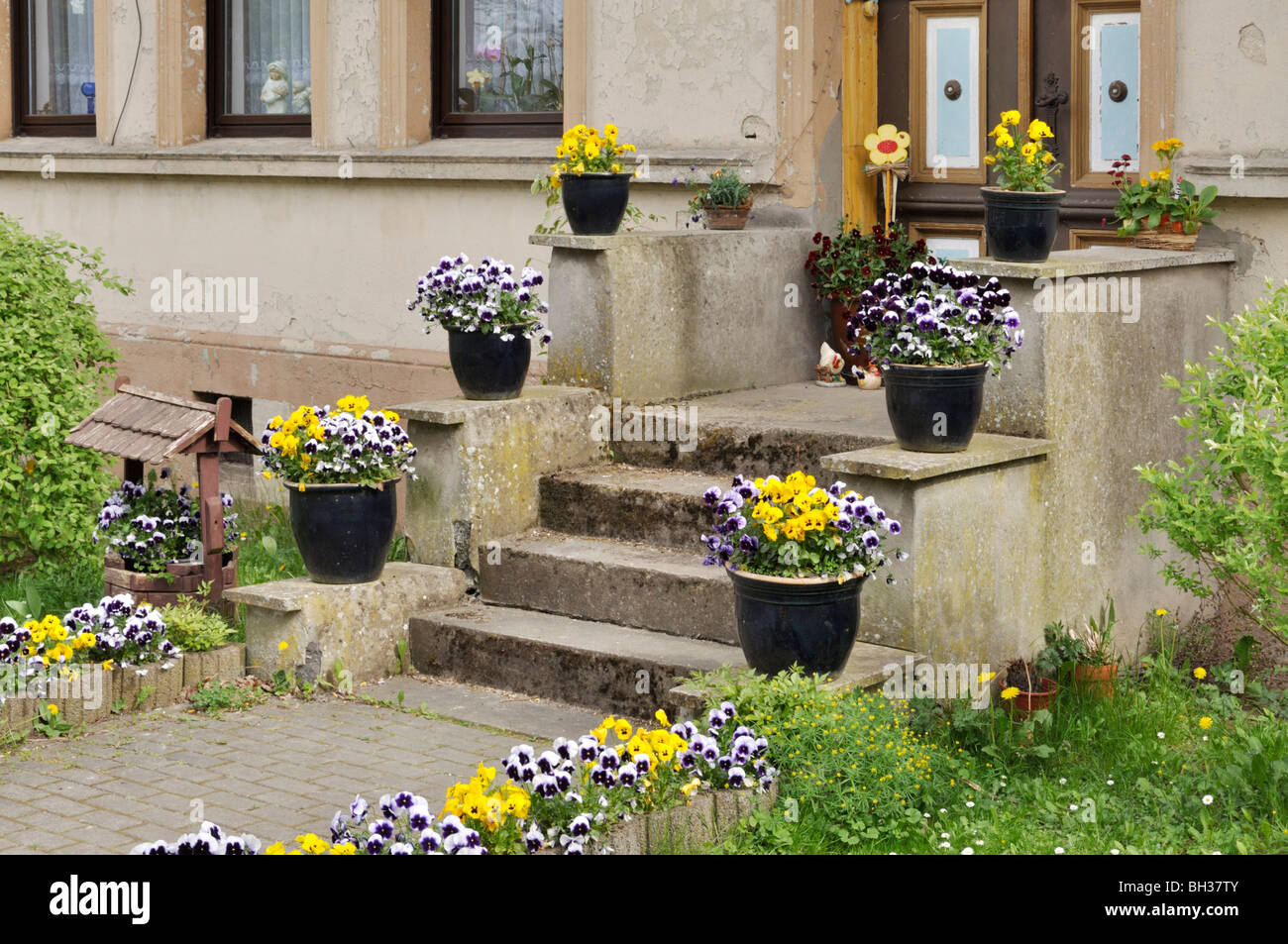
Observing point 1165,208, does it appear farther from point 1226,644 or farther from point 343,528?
point 343,528

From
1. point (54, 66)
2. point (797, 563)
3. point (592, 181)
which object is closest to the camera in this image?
point (797, 563)

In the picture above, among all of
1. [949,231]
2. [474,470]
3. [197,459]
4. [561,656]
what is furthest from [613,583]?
[949,231]

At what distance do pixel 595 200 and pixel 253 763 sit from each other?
10.3 ft

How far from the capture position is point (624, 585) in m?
6.88

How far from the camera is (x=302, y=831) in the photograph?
5207mm

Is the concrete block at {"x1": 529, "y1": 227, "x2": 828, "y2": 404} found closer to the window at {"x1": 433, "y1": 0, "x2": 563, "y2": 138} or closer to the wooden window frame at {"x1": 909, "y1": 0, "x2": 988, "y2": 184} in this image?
the wooden window frame at {"x1": 909, "y1": 0, "x2": 988, "y2": 184}

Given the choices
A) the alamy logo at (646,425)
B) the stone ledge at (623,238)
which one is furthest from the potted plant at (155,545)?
the stone ledge at (623,238)

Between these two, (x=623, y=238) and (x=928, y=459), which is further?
(x=623, y=238)

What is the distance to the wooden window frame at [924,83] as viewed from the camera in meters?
8.35

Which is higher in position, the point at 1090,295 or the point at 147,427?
the point at 1090,295

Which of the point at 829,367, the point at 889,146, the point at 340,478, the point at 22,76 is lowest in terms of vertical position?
the point at 340,478

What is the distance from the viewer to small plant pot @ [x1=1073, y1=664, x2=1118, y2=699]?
6.36 meters

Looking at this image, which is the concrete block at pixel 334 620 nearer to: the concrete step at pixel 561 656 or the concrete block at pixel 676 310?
the concrete step at pixel 561 656
